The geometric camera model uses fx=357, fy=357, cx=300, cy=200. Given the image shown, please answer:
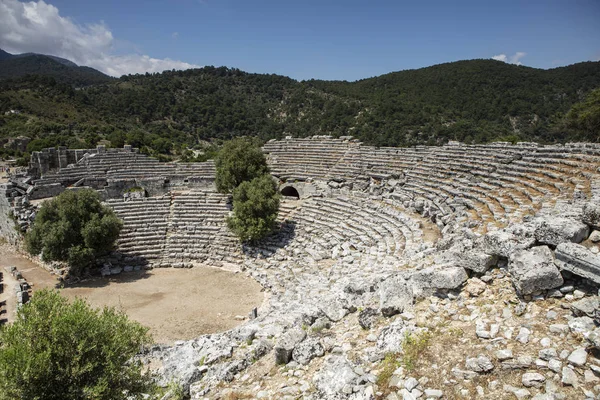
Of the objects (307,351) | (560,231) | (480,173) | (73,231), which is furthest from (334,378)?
(73,231)

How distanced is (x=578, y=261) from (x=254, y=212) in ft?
47.2

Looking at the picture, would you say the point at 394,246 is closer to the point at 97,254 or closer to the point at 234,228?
the point at 234,228

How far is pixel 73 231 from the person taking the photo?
662 inches

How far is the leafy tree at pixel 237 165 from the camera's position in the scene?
21.7 meters

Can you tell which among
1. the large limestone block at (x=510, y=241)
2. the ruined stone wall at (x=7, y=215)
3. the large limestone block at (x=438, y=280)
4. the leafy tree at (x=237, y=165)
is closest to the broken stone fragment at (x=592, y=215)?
the large limestone block at (x=510, y=241)

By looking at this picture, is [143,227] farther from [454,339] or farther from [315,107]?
[315,107]

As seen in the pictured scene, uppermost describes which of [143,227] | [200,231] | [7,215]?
[7,215]

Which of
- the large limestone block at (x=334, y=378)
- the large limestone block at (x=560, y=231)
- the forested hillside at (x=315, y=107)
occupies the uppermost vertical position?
the forested hillside at (x=315, y=107)

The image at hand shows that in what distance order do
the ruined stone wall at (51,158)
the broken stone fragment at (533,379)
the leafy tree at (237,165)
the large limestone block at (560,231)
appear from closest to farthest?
the broken stone fragment at (533,379), the large limestone block at (560,231), the leafy tree at (237,165), the ruined stone wall at (51,158)

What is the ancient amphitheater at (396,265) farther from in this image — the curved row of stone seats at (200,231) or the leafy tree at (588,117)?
the leafy tree at (588,117)

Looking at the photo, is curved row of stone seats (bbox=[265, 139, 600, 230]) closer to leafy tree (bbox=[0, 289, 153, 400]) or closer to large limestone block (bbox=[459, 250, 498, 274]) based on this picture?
large limestone block (bbox=[459, 250, 498, 274])

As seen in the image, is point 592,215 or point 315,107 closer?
point 592,215

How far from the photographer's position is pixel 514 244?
21.9 ft

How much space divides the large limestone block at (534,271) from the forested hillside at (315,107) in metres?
41.3
